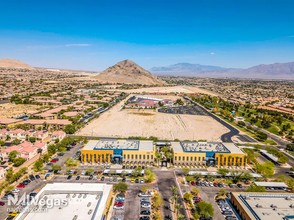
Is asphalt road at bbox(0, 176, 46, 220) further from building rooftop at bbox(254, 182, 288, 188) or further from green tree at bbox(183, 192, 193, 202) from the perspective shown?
building rooftop at bbox(254, 182, 288, 188)

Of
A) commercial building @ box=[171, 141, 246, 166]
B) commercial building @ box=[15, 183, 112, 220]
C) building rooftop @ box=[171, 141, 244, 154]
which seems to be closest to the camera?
commercial building @ box=[15, 183, 112, 220]

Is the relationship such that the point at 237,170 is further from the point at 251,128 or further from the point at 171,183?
the point at 251,128

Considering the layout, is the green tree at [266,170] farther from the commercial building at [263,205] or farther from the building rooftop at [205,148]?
the commercial building at [263,205]

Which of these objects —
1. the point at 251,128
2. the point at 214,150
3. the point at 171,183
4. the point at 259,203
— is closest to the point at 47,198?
the point at 171,183

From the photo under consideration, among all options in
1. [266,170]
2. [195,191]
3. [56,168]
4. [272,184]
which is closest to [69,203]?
[56,168]

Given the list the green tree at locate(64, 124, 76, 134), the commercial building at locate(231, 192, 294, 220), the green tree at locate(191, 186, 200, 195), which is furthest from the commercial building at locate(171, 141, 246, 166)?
the green tree at locate(64, 124, 76, 134)
